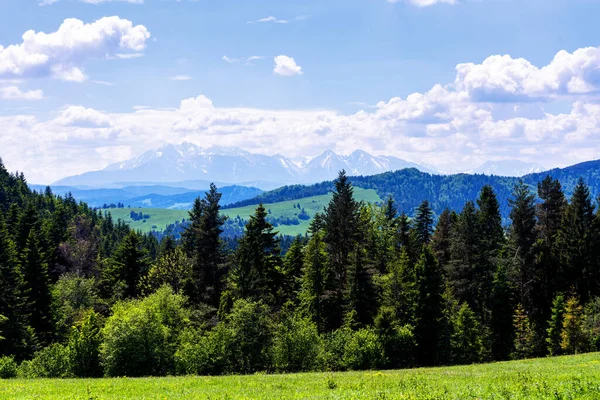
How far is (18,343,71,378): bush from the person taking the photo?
45031mm

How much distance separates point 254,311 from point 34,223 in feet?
155

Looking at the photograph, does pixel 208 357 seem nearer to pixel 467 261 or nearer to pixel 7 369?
pixel 7 369

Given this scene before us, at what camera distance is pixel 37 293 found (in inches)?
2591

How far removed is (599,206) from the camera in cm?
7338

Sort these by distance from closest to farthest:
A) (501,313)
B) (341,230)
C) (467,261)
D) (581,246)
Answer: (581,246) → (501,313) → (341,230) → (467,261)

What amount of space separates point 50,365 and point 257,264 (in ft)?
92.8

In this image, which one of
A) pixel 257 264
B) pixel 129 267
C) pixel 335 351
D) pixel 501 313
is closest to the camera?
pixel 335 351

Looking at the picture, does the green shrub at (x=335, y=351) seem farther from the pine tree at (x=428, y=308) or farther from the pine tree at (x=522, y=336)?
the pine tree at (x=522, y=336)

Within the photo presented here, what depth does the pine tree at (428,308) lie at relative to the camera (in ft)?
198

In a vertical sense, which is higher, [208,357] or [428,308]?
[428,308]

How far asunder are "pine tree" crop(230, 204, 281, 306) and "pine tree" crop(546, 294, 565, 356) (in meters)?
35.0

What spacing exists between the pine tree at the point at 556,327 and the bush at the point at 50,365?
5455 centimetres

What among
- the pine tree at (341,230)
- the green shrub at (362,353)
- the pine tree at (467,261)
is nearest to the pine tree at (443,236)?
the pine tree at (467,261)

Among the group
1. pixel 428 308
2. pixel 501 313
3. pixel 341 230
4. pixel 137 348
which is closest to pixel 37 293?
pixel 137 348
